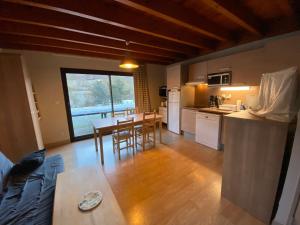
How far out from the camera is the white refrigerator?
4230 millimetres

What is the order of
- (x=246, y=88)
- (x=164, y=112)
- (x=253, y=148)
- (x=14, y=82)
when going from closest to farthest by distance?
(x=253, y=148) → (x=14, y=82) → (x=246, y=88) → (x=164, y=112)

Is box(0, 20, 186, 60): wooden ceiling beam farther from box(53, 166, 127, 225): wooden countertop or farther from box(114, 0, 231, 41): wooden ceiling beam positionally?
box(53, 166, 127, 225): wooden countertop

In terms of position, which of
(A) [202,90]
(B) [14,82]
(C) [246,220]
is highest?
(B) [14,82]

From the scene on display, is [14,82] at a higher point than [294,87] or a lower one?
higher

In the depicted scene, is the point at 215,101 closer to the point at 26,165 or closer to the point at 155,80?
the point at 155,80

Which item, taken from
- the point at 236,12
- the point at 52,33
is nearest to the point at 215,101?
the point at 236,12

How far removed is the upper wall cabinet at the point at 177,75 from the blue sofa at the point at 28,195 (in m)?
3.52

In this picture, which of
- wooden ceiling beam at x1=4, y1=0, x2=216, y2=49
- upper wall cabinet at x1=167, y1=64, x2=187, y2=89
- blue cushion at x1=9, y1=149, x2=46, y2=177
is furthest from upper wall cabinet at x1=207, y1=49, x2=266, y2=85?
blue cushion at x1=9, y1=149, x2=46, y2=177

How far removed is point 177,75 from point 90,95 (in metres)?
2.82

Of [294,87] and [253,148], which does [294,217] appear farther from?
[294,87]

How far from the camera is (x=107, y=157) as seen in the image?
3.06 metres

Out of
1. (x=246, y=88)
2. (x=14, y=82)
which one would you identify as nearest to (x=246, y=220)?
(x=246, y=88)

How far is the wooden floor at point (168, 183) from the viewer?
1.57 meters

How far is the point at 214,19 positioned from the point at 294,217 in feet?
8.72
